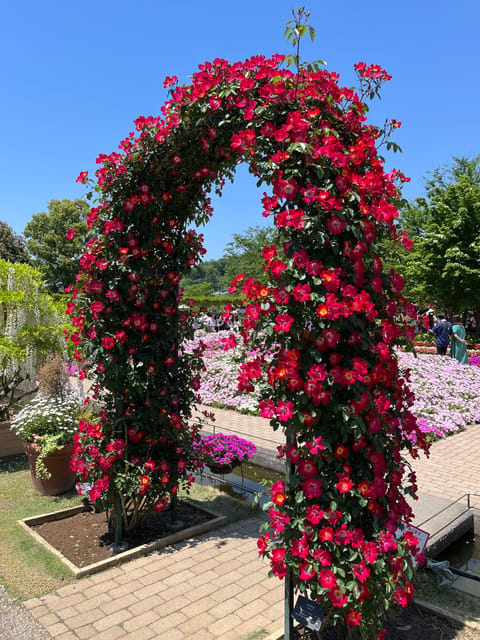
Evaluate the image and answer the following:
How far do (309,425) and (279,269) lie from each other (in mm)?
776

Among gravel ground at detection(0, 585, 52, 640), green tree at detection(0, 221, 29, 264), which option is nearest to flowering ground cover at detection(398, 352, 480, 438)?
gravel ground at detection(0, 585, 52, 640)

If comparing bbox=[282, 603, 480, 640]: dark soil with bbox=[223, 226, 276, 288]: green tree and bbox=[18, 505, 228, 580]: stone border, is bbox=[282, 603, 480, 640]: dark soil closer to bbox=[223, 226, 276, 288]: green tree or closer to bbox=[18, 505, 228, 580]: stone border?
bbox=[18, 505, 228, 580]: stone border

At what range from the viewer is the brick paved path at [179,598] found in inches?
120

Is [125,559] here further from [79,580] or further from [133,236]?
[133,236]

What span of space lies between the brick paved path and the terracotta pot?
5.55ft

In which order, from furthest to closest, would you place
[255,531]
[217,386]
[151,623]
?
1. [217,386]
2. [255,531]
3. [151,623]

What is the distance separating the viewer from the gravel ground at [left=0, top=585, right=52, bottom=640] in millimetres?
2936

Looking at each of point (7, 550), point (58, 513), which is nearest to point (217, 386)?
point (58, 513)

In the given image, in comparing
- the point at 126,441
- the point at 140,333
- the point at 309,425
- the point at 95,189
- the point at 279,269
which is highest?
the point at 95,189

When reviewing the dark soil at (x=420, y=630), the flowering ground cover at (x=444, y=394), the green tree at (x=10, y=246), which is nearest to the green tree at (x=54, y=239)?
Result: the green tree at (x=10, y=246)

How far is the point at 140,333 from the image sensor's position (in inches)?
165

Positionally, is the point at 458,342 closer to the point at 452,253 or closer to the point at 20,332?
the point at 452,253

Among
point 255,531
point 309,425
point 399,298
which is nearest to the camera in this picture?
point 309,425

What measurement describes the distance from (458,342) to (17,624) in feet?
40.0
